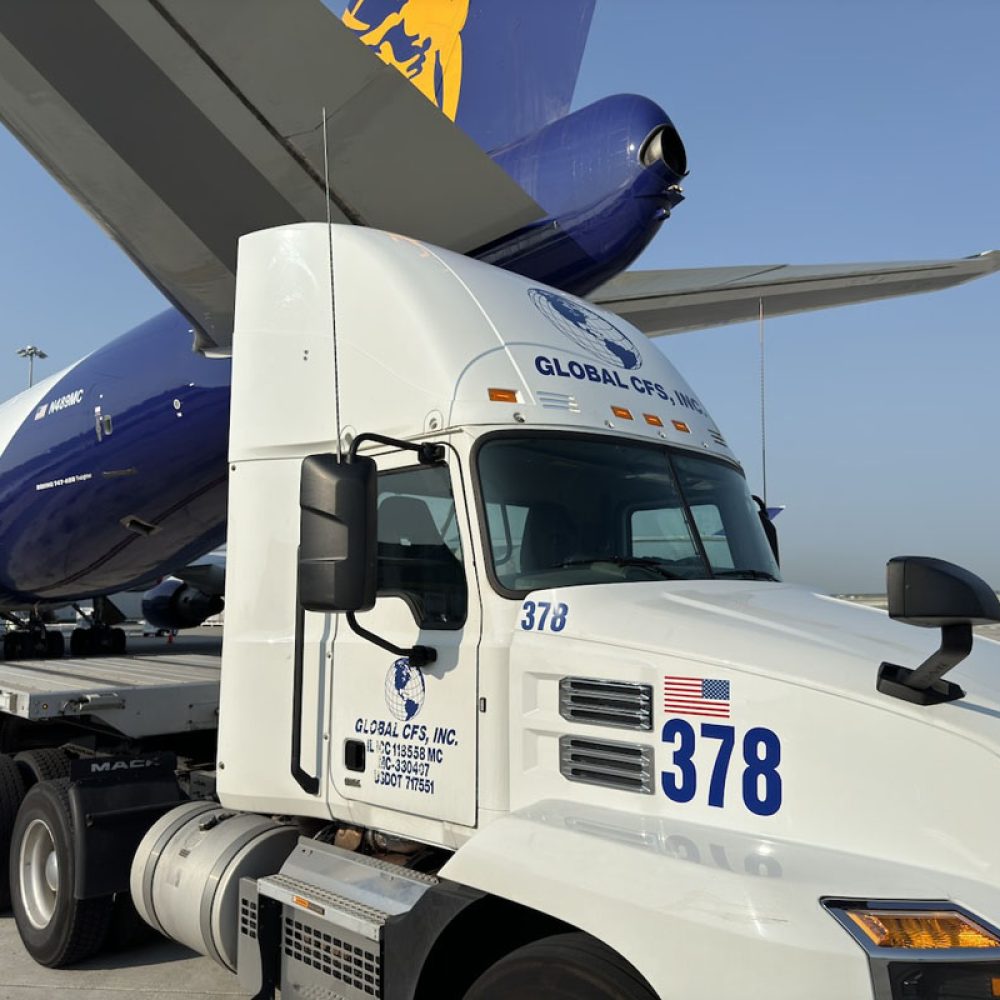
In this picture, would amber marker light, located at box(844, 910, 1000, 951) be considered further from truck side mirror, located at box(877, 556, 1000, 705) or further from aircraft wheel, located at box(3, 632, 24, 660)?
aircraft wheel, located at box(3, 632, 24, 660)

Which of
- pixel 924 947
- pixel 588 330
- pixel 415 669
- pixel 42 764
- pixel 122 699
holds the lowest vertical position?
pixel 42 764

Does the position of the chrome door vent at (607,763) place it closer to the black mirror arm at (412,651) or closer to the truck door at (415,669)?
the truck door at (415,669)

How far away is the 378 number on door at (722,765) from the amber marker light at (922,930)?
47 centimetres

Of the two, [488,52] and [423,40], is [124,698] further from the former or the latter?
[423,40]

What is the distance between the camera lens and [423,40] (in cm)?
872

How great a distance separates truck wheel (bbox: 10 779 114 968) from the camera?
5.29m

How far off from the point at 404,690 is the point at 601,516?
94cm

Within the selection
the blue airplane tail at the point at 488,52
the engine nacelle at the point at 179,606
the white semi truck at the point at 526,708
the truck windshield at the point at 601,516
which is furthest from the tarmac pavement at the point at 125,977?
the engine nacelle at the point at 179,606

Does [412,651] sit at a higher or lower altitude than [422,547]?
lower

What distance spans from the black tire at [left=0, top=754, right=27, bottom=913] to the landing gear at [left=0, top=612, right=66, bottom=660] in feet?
32.2

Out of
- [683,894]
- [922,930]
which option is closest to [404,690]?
[683,894]

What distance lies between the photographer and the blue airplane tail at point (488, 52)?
7852mm

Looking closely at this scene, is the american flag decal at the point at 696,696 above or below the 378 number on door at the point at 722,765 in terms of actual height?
above

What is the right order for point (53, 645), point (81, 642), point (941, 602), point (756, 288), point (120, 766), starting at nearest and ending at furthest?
1. point (941, 602)
2. point (120, 766)
3. point (756, 288)
4. point (81, 642)
5. point (53, 645)
